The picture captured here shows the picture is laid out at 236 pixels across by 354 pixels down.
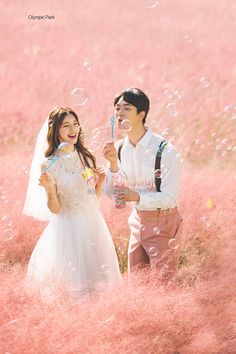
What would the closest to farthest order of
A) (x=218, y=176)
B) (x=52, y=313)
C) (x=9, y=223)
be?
(x=52, y=313), (x=9, y=223), (x=218, y=176)

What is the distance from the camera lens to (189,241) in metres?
6.53

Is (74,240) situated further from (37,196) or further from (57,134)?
(57,134)

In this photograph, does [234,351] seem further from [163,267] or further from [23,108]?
[23,108]

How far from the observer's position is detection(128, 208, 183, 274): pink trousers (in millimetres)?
5160

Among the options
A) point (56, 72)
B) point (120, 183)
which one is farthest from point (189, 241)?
point (56, 72)

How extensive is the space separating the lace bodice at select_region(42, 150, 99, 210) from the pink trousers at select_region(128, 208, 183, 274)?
1.11 feet

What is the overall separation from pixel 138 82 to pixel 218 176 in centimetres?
252

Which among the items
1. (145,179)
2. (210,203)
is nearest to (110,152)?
(145,179)

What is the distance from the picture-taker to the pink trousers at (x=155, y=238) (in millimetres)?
5160

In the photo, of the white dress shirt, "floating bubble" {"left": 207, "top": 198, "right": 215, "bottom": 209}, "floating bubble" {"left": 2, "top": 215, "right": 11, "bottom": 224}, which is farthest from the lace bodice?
"floating bubble" {"left": 207, "top": 198, "right": 215, "bottom": 209}

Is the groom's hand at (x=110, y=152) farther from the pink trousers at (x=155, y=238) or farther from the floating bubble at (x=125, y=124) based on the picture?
the pink trousers at (x=155, y=238)

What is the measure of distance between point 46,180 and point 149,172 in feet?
2.05

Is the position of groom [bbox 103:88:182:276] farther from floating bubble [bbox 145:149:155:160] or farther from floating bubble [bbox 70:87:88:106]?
floating bubble [bbox 70:87:88:106]

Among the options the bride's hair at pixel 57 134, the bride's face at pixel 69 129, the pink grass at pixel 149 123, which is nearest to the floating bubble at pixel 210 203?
the pink grass at pixel 149 123
